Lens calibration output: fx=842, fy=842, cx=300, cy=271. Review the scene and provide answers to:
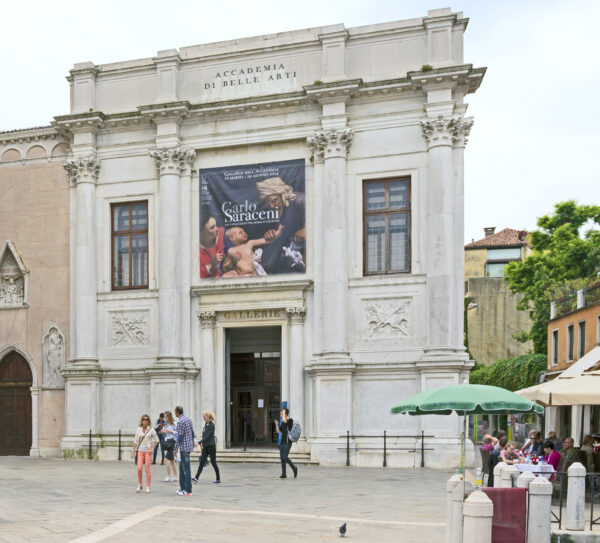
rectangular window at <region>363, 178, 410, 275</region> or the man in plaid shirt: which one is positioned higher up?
rectangular window at <region>363, 178, 410, 275</region>

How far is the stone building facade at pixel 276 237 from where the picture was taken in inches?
971

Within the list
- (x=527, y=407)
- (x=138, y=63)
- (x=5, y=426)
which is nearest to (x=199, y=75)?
(x=138, y=63)

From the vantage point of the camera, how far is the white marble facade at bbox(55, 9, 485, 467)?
80.7 ft

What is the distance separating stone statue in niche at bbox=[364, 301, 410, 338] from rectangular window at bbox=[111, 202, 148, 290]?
759 cm

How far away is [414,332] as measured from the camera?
975 inches

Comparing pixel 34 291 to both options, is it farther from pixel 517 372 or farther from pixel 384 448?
pixel 517 372

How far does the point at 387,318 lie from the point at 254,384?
19.5ft

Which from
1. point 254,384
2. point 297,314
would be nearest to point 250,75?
point 297,314

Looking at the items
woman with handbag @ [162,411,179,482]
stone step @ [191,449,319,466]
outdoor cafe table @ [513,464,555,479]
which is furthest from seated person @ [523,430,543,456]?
woman with handbag @ [162,411,179,482]

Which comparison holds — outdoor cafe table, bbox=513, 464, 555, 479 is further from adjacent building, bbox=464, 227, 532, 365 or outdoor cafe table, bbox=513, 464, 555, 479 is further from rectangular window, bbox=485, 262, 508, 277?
rectangular window, bbox=485, 262, 508, 277

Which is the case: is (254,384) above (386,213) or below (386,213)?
below

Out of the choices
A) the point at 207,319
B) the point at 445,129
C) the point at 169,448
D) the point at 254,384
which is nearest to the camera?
the point at 169,448

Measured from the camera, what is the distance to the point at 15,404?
28.8m

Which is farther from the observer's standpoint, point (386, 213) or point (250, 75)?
point (250, 75)
